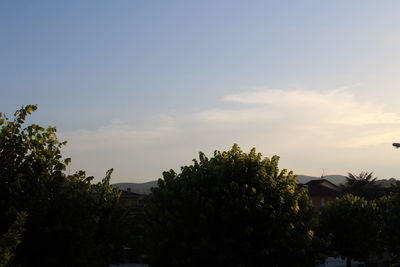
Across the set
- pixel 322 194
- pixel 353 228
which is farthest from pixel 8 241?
pixel 322 194

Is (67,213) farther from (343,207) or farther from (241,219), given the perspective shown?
(343,207)

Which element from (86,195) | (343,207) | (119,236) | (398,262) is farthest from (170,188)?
(343,207)

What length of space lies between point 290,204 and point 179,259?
488cm

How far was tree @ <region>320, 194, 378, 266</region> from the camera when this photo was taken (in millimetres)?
43281

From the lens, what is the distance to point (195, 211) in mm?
20406

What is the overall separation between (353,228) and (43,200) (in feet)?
114

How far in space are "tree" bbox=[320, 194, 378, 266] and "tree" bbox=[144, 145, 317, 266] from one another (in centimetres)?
2333

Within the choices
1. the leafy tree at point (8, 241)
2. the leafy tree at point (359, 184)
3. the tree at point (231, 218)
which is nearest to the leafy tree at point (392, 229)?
the tree at point (231, 218)

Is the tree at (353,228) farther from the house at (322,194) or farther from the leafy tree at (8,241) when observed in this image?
the house at (322,194)

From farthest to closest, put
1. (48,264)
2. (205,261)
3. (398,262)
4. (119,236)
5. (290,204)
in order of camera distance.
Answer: (398,262), (119,236), (290,204), (205,261), (48,264)

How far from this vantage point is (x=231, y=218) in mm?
20000

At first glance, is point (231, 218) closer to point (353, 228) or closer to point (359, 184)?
point (353, 228)

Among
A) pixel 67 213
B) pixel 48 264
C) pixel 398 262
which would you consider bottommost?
pixel 398 262

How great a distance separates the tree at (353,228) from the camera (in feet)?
142
